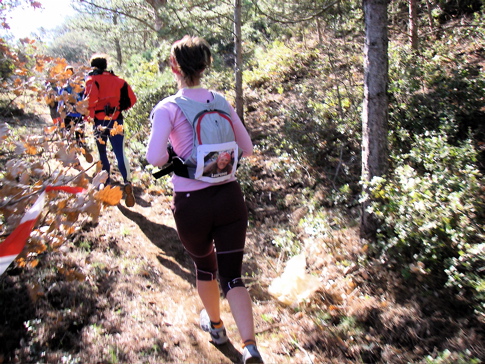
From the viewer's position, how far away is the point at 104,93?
5.69m

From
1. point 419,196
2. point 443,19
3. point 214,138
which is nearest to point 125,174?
point 214,138

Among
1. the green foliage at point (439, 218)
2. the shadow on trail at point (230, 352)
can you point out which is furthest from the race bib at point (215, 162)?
the green foliage at point (439, 218)

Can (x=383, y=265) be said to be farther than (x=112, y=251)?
No

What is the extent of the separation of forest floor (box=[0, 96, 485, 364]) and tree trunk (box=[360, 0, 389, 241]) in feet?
2.21

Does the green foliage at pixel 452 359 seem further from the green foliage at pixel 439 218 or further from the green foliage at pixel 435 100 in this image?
the green foliage at pixel 435 100

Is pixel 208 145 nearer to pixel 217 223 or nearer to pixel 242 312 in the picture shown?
pixel 217 223

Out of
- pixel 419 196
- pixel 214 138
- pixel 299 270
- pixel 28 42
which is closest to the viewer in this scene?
pixel 214 138

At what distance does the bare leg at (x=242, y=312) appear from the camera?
2715mm

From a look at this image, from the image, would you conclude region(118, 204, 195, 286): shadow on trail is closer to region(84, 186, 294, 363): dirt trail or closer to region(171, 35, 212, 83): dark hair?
region(84, 186, 294, 363): dirt trail

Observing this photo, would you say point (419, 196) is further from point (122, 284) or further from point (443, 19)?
point (443, 19)

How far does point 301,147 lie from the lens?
21.0 ft

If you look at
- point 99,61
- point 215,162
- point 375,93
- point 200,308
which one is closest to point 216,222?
point 215,162

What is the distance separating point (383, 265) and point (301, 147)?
3.06 metres

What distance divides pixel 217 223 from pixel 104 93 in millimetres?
3813
